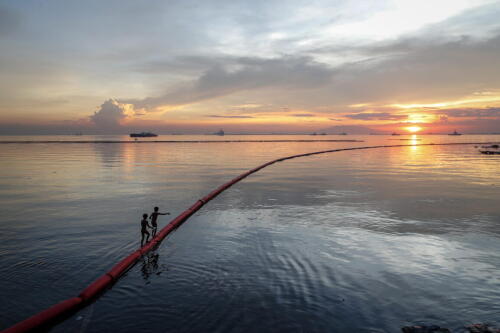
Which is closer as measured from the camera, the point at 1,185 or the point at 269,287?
the point at 269,287

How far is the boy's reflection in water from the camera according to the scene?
17677 mm

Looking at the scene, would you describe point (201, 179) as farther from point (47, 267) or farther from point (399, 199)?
point (47, 267)

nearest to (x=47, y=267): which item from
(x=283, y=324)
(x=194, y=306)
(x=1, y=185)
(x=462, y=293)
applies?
(x=194, y=306)

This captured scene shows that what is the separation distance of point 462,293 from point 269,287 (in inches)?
351

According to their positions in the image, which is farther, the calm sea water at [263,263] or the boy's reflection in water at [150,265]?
the boy's reflection in water at [150,265]

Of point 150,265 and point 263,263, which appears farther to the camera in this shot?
point 263,263

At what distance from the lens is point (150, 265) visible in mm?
18828

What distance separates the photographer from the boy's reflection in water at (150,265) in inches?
696

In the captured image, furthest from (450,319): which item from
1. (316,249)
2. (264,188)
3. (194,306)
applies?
(264,188)

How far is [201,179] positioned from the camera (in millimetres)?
56125

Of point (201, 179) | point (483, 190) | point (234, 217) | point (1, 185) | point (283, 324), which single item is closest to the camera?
point (283, 324)

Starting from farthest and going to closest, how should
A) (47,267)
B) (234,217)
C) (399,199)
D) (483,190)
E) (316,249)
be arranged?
(483,190)
(399,199)
(234,217)
(316,249)
(47,267)

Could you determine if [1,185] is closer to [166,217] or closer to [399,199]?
[166,217]

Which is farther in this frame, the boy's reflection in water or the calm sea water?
the boy's reflection in water
